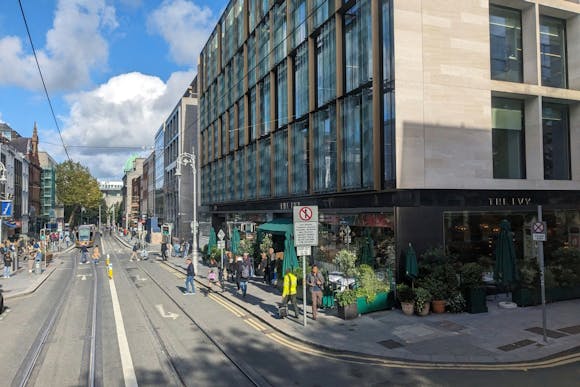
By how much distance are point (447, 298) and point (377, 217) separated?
4132 mm

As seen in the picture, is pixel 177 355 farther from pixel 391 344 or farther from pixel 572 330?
pixel 572 330

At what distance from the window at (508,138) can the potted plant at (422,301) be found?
663 cm

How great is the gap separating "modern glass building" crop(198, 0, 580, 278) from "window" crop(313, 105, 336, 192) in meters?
0.09

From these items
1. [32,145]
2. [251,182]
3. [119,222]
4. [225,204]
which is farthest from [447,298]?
[119,222]

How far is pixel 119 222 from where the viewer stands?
170375 millimetres

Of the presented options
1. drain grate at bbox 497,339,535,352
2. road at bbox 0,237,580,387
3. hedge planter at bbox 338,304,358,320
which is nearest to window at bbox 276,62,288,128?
road at bbox 0,237,580,387

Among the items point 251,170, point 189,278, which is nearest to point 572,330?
point 189,278

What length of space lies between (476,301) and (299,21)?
56.4 ft

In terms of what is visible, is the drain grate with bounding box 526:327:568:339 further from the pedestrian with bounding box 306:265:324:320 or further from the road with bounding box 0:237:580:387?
the pedestrian with bounding box 306:265:324:320

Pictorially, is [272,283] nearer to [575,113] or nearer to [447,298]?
[447,298]

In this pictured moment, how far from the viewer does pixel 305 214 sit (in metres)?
13.7

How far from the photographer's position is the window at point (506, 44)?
59.1 feet

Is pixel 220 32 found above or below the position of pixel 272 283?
above

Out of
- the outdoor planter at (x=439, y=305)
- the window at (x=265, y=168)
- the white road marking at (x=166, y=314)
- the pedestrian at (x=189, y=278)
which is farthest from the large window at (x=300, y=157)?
the outdoor planter at (x=439, y=305)
